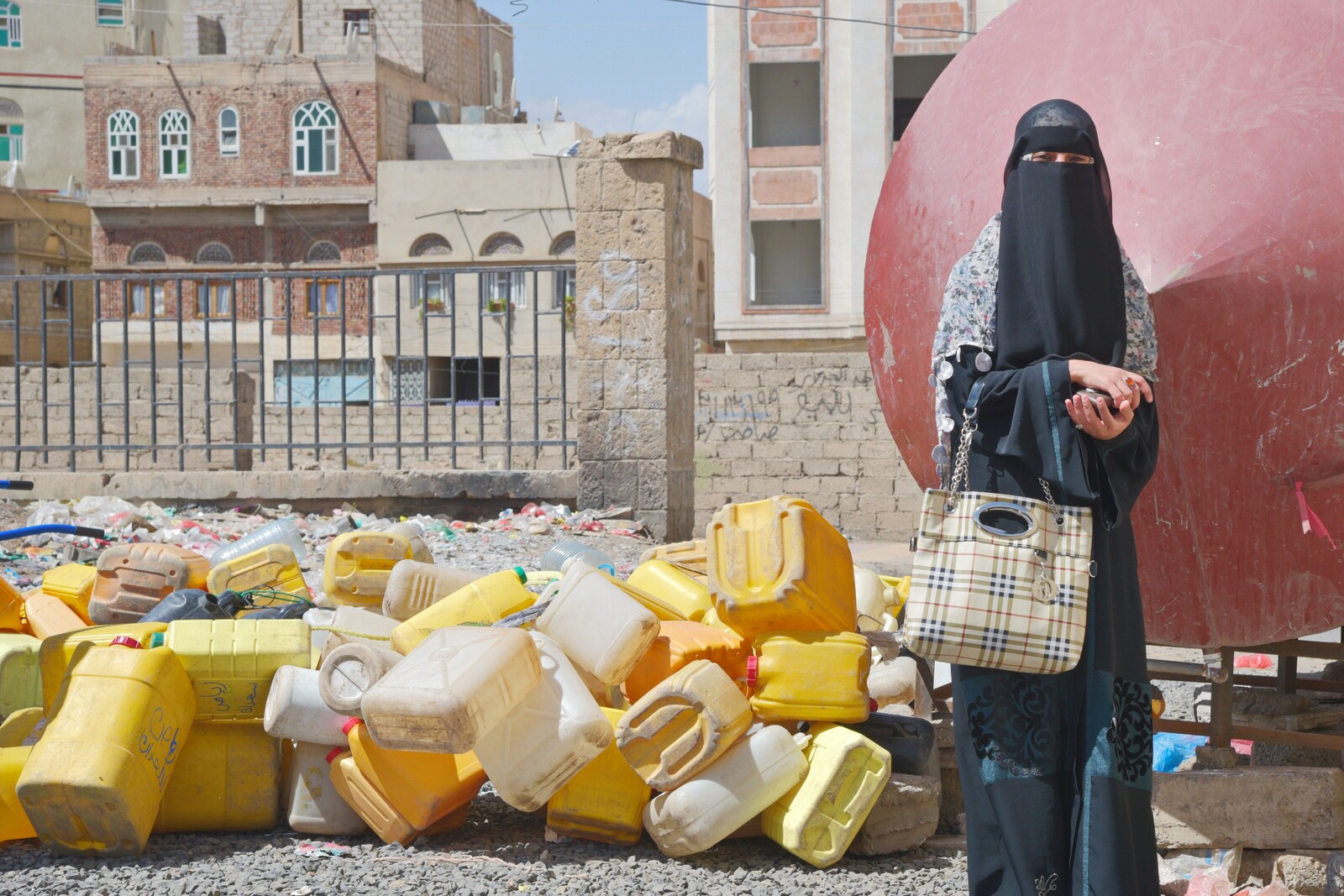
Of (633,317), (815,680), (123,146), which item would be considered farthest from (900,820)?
(123,146)

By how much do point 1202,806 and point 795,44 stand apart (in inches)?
997

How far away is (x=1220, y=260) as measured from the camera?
2568mm

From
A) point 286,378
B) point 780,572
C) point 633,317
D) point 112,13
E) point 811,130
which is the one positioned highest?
point 112,13

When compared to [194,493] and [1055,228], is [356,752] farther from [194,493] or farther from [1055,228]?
[194,493]

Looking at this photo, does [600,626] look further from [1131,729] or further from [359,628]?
[1131,729]

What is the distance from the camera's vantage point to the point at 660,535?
28.4 feet

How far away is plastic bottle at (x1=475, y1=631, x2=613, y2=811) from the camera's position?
10.9ft

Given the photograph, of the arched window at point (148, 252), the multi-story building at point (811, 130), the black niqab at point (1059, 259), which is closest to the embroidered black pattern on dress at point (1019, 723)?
the black niqab at point (1059, 259)

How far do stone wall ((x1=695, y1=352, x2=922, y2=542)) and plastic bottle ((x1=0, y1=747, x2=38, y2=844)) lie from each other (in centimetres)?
1149

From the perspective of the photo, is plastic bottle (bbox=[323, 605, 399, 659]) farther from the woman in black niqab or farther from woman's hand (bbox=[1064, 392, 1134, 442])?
woman's hand (bbox=[1064, 392, 1134, 442])

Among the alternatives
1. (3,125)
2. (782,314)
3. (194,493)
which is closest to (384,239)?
(782,314)

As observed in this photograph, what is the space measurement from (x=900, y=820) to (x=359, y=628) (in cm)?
180

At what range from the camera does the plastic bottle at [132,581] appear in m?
4.77

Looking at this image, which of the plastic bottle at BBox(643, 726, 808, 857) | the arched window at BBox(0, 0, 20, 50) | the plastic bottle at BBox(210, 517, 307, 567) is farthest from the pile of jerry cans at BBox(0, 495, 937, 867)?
the arched window at BBox(0, 0, 20, 50)
